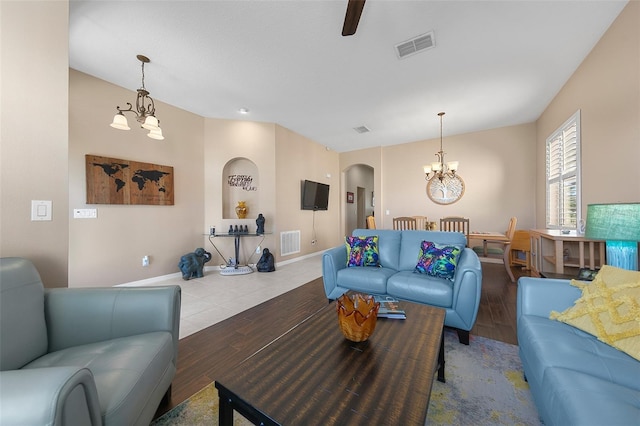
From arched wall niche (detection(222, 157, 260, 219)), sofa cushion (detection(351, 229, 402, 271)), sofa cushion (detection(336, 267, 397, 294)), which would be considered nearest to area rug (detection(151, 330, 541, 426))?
sofa cushion (detection(336, 267, 397, 294))

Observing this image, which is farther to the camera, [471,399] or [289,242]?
[289,242]

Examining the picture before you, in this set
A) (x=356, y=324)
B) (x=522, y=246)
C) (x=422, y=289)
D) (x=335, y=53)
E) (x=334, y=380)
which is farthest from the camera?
(x=522, y=246)

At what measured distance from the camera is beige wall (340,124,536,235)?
15.3 feet

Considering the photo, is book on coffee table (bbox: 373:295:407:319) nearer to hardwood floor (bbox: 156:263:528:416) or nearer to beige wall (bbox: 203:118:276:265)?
hardwood floor (bbox: 156:263:528:416)

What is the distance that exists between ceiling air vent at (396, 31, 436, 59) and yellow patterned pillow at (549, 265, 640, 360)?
2.42 m

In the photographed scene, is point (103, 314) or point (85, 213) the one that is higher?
point (85, 213)

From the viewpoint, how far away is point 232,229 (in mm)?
4367

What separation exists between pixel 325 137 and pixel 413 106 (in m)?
2.18

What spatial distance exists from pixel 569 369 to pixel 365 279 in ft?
5.07

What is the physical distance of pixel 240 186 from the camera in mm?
4730

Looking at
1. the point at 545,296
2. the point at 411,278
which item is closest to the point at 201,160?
the point at 411,278

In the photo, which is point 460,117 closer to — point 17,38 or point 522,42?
point 522,42

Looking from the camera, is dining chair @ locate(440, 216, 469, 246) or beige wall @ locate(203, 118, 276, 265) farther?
→ beige wall @ locate(203, 118, 276, 265)

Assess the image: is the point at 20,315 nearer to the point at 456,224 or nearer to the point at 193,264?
the point at 193,264
